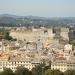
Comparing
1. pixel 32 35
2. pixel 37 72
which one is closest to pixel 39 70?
pixel 37 72

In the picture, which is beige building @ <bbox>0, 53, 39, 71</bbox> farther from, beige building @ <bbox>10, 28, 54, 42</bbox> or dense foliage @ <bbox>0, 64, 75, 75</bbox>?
beige building @ <bbox>10, 28, 54, 42</bbox>

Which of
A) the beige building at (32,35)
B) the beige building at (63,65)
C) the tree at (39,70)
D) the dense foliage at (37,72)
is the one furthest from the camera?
the beige building at (32,35)

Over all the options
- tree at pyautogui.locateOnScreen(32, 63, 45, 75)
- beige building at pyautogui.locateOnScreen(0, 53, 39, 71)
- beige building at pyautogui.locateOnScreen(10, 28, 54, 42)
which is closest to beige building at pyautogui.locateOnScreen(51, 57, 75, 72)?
tree at pyautogui.locateOnScreen(32, 63, 45, 75)

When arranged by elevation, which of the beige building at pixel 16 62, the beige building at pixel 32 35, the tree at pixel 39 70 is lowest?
the beige building at pixel 32 35

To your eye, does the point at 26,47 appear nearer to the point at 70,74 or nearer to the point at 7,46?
the point at 7,46

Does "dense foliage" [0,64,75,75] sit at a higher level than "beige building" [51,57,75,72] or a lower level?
higher

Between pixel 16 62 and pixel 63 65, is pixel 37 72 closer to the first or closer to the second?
pixel 63 65

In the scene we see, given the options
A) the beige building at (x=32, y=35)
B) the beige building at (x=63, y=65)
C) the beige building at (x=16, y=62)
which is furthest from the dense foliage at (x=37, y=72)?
the beige building at (x=32, y=35)

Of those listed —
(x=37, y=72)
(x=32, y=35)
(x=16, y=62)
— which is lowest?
(x=32, y=35)

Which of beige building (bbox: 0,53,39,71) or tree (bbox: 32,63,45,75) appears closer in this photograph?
tree (bbox: 32,63,45,75)

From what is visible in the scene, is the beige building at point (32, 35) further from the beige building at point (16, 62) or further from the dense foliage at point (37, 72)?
the dense foliage at point (37, 72)

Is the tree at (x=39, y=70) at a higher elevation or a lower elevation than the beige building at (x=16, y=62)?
higher
